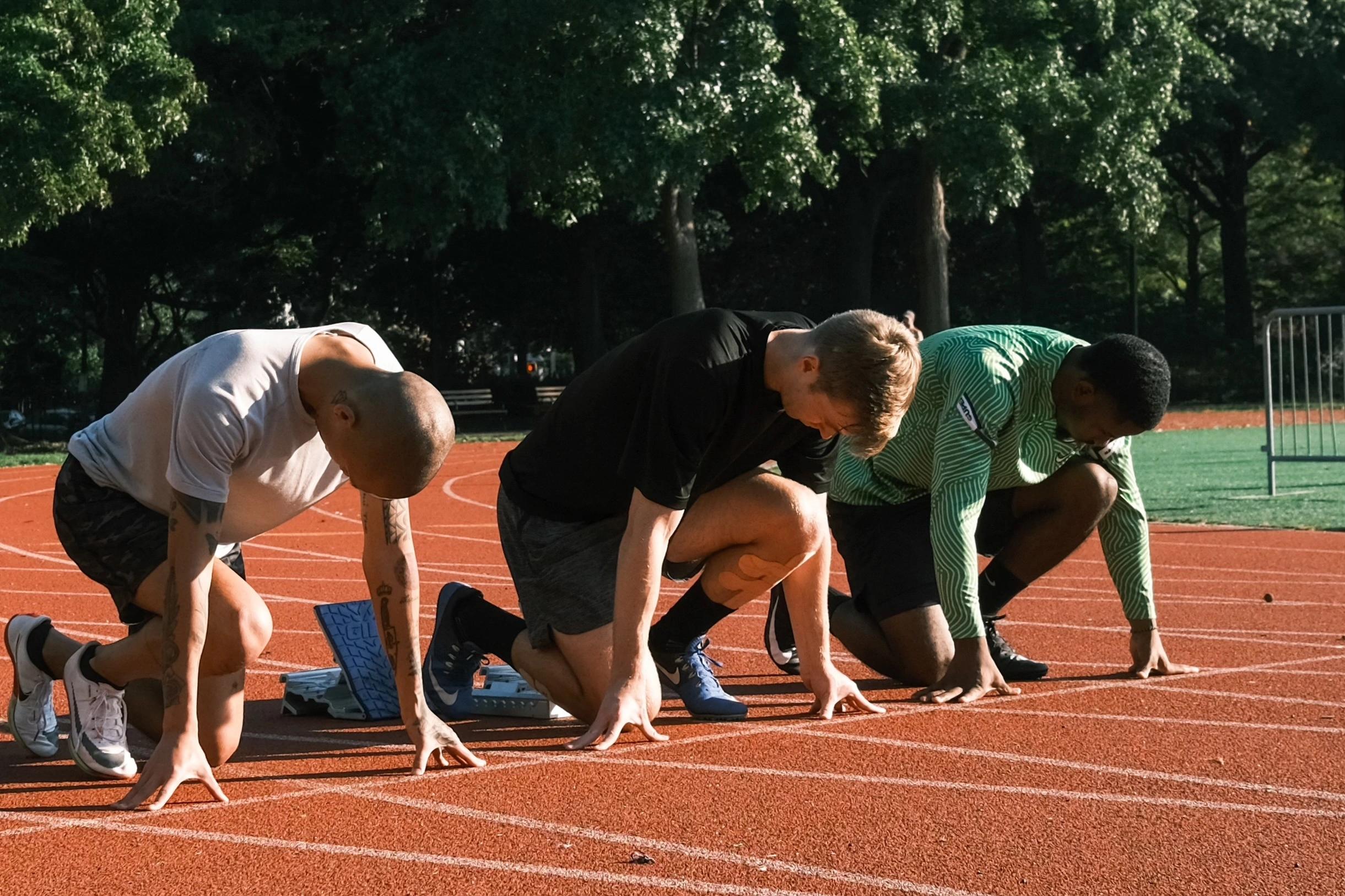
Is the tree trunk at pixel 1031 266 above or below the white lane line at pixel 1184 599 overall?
above

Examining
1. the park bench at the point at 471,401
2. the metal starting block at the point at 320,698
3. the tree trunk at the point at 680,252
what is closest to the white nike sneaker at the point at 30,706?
the metal starting block at the point at 320,698

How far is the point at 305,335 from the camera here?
13.1 ft

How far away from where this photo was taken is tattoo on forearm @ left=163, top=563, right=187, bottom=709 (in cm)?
374

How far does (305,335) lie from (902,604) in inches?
96.0

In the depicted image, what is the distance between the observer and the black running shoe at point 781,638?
5.91m

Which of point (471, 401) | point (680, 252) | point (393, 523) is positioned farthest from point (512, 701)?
point (471, 401)

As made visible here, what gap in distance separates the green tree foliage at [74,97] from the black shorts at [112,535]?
17060 mm

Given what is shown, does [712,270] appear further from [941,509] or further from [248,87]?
[941,509]

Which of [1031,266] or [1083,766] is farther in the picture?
[1031,266]

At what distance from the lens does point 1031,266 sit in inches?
1505

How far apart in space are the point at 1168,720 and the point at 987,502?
1324 millimetres

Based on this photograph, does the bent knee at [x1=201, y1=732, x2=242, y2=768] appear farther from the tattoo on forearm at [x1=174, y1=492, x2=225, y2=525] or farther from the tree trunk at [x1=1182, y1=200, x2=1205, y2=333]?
the tree trunk at [x1=1182, y1=200, x2=1205, y2=333]

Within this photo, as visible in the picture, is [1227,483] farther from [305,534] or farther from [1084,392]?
[1084,392]

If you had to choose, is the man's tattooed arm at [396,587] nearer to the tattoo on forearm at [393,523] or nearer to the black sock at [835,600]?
the tattoo on forearm at [393,523]
